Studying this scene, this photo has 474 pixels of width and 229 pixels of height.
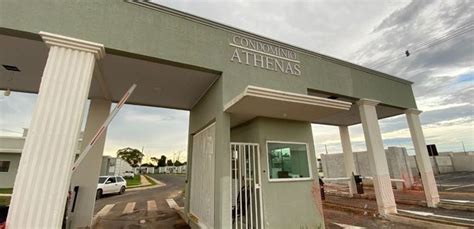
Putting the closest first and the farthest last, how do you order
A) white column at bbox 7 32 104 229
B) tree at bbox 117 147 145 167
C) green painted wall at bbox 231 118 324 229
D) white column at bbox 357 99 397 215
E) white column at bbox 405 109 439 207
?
white column at bbox 7 32 104 229 → green painted wall at bbox 231 118 324 229 → white column at bbox 357 99 397 215 → white column at bbox 405 109 439 207 → tree at bbox 117 147 145 167

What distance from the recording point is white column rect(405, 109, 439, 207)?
298 inches

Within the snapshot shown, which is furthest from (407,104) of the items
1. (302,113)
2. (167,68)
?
(167,68)

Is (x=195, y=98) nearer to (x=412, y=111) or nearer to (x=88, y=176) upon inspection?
(x=88, y=176)

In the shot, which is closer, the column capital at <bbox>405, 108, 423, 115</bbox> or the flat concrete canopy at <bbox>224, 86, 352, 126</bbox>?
the flat concrete canopy at <bbox>224, 86, 352, 126</bbox>

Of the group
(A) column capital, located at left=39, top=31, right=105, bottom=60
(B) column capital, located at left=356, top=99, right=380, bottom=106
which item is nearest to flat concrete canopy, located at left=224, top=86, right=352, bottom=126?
(A) column capital, located at left=39, top=31, right=105, bottom=60

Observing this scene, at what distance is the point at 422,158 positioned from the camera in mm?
7746

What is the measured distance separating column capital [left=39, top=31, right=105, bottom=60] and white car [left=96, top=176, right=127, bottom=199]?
11.7m

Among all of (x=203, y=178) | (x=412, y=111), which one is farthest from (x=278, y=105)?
(x=412, y=111)

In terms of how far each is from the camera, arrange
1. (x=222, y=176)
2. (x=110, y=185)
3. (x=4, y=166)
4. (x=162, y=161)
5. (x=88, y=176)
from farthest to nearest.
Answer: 1. (x=162, y=161)
2. (x=4, y=166)
3. (x=110, y=185)
4. (x=88, y=176)
5. (x=222, y=176)

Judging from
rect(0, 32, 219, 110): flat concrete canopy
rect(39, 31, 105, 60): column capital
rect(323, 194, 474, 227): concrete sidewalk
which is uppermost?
rect(0, 32, 219, 110): flat concrete canopy

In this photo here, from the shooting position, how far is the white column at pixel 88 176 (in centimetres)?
538

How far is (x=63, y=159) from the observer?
9.86ft

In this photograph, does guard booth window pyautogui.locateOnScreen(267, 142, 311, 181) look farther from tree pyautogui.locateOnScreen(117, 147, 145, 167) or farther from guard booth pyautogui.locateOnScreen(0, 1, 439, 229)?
tree pyautogui.locateOnScreen(117, 147, 145, 167)

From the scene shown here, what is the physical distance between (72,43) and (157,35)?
1.48 meters
